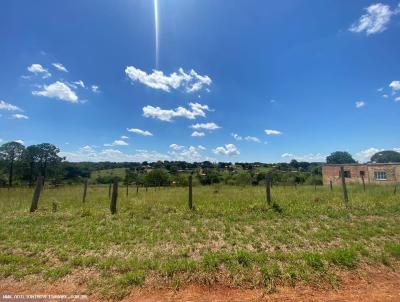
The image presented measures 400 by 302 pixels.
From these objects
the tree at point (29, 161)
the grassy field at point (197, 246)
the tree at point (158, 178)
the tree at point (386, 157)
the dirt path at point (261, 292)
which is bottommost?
the dirt path at point (261, 292)

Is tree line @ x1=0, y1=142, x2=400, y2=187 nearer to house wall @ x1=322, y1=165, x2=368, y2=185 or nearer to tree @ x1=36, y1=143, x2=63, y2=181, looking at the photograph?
tree @ x1=36, y1=143, x2=63, y2=181

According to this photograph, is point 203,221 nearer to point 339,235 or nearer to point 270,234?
point 270,234

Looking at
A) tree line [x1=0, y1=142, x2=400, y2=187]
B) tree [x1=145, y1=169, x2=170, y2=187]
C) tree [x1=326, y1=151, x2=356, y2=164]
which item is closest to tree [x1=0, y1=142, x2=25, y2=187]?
tree line [x1=0, y1=142, x2=400, y2=187]

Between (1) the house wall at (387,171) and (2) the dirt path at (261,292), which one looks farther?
(1) the house wall at (387,171)

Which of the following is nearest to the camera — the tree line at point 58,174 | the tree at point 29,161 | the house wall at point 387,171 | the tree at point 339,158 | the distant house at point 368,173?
the house wall at point 387,171

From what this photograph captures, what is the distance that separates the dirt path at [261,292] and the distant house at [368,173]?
39.6m

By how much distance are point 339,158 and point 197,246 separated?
389ft

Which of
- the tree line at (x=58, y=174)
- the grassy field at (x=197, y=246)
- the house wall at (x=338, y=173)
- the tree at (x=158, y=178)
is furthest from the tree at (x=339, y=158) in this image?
the grassy field at (x=197, y=246)

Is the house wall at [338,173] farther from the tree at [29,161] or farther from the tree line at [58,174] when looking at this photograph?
the tree at [29,161]

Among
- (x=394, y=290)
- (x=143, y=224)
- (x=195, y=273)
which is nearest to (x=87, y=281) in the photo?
(x=195, y=273)

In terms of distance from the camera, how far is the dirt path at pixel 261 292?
4145 mm

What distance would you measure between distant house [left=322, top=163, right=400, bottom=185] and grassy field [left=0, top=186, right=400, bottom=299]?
35798 mm

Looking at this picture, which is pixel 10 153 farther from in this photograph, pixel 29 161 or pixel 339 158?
pixel 339 158

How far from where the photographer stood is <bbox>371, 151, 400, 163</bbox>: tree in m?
109
